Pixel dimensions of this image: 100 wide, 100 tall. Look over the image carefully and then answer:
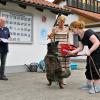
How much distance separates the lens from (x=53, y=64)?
9836mm

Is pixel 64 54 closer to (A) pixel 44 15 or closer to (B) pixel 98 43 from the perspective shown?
(B) pixel 98 43

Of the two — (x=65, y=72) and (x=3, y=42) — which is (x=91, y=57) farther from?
(x=3, y=42)

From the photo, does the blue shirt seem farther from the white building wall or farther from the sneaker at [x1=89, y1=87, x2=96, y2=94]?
the sneaker at [x1=89, y1=87, x2=96, y2=94]

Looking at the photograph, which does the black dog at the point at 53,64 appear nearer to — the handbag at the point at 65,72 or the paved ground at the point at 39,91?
the handbag at the point at 65,72

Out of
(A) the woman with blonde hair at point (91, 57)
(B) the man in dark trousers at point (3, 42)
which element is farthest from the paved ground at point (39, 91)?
(B) the man in dark trousers at point (3, 42)

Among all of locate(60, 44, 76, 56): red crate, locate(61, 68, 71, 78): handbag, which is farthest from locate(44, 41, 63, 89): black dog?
locate(60, 44, 76, 56): red crate

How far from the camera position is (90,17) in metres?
31.0

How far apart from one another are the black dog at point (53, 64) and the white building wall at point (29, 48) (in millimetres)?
4279

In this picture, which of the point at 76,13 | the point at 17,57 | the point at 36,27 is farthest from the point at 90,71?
the point at 76,13

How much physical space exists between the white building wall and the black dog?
4.28 meters

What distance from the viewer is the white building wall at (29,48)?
14.2 m

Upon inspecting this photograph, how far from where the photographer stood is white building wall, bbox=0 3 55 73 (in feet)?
46.5

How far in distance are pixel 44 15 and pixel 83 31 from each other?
6.86 metres

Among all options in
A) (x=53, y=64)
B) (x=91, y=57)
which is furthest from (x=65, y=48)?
(x=91, y=57)
